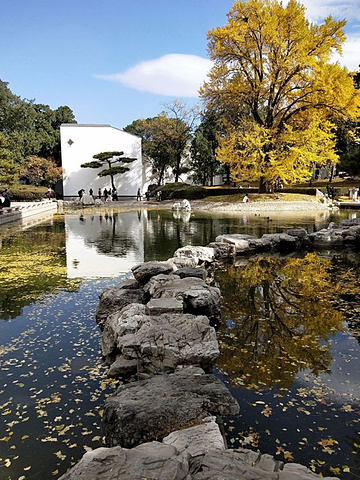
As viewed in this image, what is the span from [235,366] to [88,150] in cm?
3908

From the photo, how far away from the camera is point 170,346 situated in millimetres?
4133

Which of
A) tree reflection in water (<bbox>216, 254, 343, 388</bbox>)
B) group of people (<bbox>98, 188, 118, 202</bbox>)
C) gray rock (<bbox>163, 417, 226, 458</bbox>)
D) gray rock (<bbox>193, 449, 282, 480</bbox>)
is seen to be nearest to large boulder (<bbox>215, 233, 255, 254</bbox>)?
tree reflection in water (<bbox>216, 254, 343, 388</bbox>)

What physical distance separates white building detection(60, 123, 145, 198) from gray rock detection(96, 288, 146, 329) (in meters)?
36.2

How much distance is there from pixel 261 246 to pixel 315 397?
25.7ft

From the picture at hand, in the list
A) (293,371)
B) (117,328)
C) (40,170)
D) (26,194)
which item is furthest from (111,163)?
(293,371)

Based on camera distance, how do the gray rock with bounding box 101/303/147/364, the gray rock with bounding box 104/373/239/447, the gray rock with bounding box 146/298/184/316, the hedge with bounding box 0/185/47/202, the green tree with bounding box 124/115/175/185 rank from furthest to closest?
the green tree with bounding box 124/115/175/185 → the hedge with bounding box 0/185/47/202 → the gray rock with bounding box 146/298/184/316 → the gray rock with bounding box 101/303/147/364 → the gray rock with bounding box 104/373/239/447

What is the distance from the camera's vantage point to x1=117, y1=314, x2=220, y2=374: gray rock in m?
4.06

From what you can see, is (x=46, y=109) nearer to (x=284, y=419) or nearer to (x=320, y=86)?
(x=320, y=86)

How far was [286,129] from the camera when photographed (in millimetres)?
26359

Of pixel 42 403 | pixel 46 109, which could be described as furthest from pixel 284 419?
pixel 46 109

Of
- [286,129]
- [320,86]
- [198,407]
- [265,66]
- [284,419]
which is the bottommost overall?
[284,419]

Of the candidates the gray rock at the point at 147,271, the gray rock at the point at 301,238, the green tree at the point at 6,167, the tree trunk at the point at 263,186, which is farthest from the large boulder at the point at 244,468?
the tree trunk at the point at 263,186

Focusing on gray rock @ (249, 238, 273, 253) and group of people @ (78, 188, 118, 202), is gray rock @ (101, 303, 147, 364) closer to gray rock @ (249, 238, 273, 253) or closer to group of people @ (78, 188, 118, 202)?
gray rock @ (249, 238, 273, 253)

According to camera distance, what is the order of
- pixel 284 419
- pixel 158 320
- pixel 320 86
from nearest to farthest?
pixel 284 419 → pixel 158 320 → pixel 320 86
